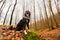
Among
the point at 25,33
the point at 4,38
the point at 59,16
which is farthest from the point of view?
the point at 59,16

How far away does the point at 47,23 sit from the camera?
11953 millimetres

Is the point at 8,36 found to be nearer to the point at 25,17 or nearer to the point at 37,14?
the point at 25,17

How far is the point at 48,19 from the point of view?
1249cm

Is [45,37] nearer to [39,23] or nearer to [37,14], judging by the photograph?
[39,23]

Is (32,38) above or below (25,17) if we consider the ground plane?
below

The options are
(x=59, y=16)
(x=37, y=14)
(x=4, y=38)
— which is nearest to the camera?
(x=4, y=38)

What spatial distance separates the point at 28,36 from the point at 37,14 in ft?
26.6

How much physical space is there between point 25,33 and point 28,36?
0.21 metres

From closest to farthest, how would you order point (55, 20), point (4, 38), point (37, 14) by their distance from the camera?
1. point (4, 38)
2. point (55, 20)
3. point (37, 14)

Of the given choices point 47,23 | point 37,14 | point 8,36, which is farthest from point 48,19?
point 8,36

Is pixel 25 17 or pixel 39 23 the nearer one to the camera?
pixel 25 17

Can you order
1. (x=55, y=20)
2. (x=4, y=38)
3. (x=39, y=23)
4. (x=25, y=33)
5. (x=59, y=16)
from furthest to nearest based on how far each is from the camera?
(x=39, y=23) < (x=59, y=16) < (x=55, y=20) < (x=25, y=33) < (x=4, y=38)

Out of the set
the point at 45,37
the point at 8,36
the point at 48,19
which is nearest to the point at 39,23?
the point at 48,19

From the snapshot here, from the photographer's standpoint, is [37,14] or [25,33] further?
[37,14]
